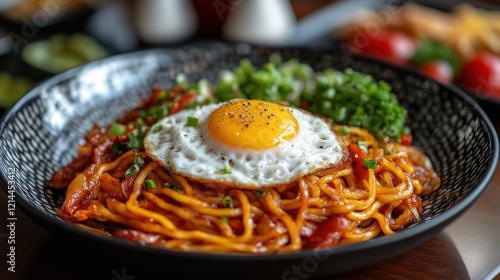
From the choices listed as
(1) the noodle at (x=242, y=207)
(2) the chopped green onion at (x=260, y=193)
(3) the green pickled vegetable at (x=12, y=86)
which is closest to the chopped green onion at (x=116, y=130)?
(1) the noodle at (x=242, y=207)

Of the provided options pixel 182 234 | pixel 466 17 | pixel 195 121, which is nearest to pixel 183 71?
pixel 195 121

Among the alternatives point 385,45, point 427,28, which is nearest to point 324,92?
point 385,45

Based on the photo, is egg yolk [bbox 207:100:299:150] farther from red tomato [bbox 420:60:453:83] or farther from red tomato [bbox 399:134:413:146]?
red tomato [bbox 420:60:453:83]

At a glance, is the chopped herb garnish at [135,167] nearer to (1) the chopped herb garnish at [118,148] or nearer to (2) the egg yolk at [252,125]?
(1) the chopped herb garnish at [118,148]

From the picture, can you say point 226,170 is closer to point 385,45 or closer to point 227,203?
point 227,203

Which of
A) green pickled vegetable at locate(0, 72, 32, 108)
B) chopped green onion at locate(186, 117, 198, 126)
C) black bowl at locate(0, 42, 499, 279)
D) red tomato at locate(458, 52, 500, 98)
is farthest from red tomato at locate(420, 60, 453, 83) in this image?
green pickled vegetable at locate(0, 72, 32, 108)

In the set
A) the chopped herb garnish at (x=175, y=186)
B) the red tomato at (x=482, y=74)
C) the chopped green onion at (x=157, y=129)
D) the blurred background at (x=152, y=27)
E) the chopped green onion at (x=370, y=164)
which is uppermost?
the chopped green onion at (x=157, y=129)

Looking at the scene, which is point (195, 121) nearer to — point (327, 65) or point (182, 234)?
point (182, 234)
